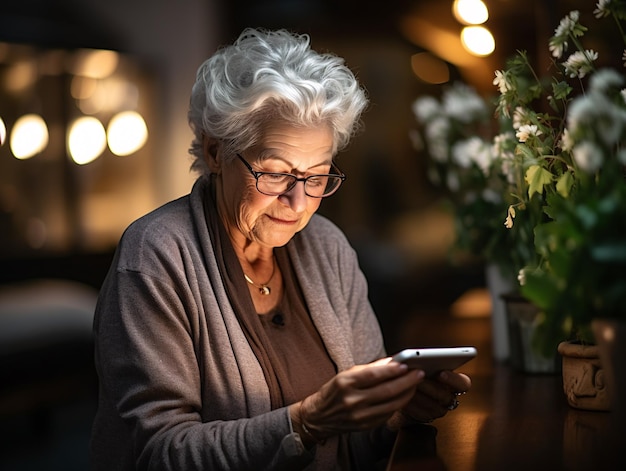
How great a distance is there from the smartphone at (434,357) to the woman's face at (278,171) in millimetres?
497

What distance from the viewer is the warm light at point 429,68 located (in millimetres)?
6078

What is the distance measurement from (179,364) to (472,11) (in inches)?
73.4

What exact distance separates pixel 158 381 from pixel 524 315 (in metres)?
0.94

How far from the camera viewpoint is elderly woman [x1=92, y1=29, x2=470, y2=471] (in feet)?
5.09

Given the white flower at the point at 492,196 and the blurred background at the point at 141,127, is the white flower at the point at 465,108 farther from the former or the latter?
the blurred background at the point at 141,127

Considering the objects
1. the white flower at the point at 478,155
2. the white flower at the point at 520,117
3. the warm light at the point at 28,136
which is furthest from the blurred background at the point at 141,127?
the white flower at the point at 520,117

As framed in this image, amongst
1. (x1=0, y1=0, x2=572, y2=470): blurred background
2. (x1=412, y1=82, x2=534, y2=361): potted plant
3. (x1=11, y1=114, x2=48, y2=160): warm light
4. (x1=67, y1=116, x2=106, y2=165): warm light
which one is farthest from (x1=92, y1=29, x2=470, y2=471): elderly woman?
(x1=67, y1=116, x2=106, y2=165): warm light

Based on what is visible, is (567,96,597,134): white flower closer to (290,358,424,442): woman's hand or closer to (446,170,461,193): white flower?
(290,358,424,442): woman's hand

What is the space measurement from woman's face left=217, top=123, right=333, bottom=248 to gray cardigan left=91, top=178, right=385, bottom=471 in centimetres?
9

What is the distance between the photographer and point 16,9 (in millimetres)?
6074

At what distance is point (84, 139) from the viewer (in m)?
6.38

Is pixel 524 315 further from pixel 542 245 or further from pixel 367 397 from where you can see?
pixel 367 397

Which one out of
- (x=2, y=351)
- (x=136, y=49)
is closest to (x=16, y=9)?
(x=136, y=49)

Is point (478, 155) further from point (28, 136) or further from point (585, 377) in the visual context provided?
point (28, 136)
